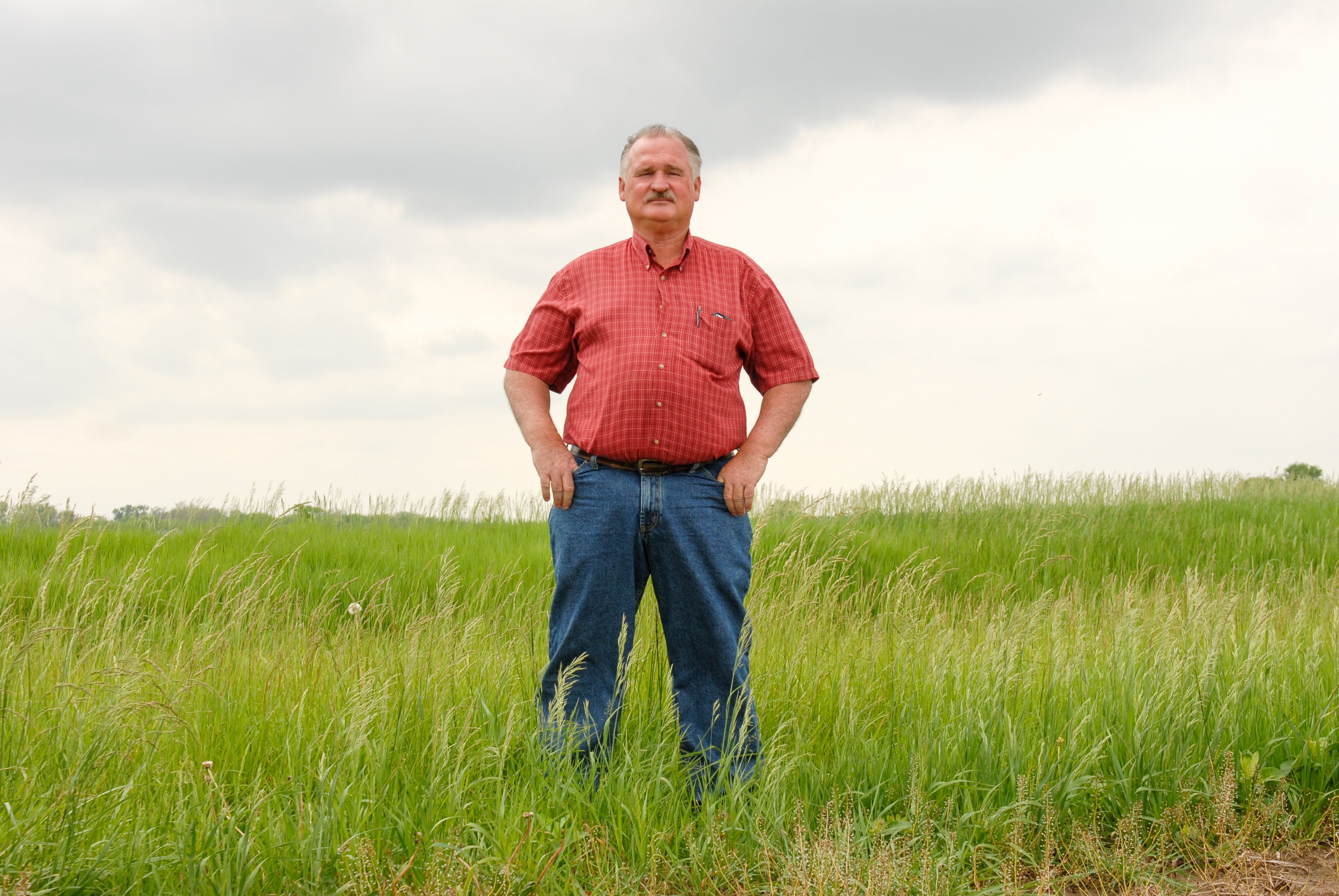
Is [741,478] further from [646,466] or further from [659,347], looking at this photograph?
[659,347]

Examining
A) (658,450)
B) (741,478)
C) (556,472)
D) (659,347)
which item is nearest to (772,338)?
(659,347)

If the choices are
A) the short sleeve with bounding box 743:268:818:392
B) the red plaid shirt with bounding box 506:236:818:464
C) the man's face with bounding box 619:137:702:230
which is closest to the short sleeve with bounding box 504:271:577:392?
the red plaid shirt with bounding box 506:236:818:464

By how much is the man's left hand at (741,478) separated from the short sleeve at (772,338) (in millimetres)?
422

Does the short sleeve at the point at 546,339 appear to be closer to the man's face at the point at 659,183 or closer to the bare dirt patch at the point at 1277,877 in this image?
the man's face at the point at 659,183

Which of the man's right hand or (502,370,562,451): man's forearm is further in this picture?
(502,370,562,451): man's forearm

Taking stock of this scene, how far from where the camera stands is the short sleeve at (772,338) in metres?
4.38

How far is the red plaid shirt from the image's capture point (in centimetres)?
402

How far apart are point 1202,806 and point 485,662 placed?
344 cm

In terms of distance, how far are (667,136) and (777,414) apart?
1.34 metres

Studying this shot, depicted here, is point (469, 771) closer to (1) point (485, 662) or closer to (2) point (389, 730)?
(2) point (389, 730)

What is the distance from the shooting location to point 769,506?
13.4m

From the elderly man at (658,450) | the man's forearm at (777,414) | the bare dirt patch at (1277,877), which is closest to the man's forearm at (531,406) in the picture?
the elderly man at (658,450)

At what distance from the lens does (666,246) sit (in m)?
4.30

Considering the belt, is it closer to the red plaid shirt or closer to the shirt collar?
the red plaid shirt
